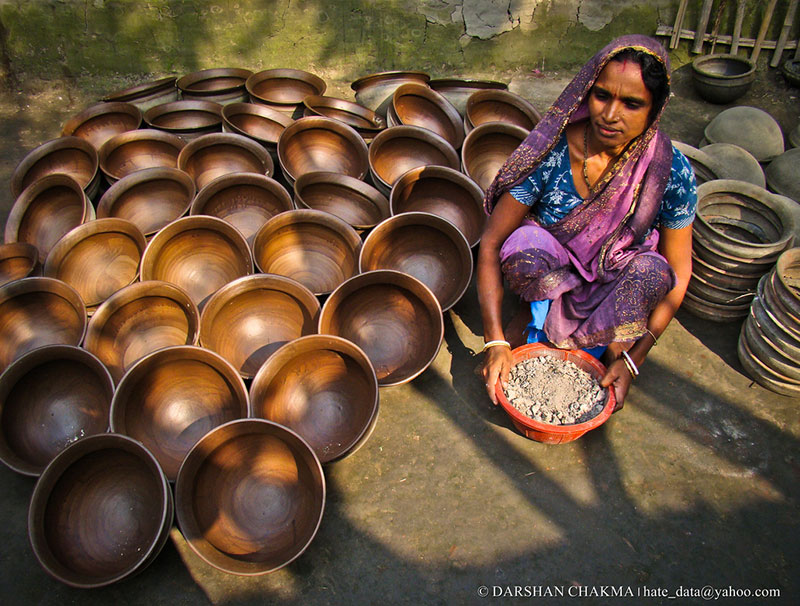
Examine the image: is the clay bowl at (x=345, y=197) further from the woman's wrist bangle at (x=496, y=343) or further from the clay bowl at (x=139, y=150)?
the woman's wrist bangle at (x=496, y=343)

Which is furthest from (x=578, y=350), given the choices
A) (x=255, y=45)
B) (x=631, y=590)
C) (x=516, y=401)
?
(x=255, y=45)

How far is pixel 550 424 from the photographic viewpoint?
2.19 m

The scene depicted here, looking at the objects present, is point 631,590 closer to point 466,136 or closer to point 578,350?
point 578,350

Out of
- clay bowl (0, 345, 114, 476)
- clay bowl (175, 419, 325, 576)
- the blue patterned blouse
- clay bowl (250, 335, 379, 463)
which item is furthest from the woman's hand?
clay bowl (0, 345, 114, 476)

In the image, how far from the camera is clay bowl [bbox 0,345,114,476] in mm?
2180

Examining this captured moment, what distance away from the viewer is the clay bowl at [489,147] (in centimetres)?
343

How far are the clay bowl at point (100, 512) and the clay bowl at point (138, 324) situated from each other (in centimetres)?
45

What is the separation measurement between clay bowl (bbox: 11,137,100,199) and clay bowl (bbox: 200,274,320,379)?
4.35 ft

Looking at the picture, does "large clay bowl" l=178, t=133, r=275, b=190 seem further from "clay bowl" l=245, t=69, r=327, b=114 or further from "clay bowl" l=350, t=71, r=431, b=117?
"clay bowl" l=350, t=71, r=431, b=117

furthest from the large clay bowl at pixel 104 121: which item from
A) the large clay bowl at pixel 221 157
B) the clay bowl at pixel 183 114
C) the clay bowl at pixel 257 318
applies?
the clay bowl at pixel 257 318

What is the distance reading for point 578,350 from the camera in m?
2.44

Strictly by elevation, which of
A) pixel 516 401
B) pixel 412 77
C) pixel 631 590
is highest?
pixel 412 77

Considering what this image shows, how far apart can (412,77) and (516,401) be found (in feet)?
8.55

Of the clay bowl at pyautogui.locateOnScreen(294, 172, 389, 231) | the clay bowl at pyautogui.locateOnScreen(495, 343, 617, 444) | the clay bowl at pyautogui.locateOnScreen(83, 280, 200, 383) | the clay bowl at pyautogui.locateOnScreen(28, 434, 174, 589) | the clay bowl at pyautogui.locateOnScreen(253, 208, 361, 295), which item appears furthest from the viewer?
the clay bowl at pyautogui.locateOnScreen(294, 172, 389, 231)
